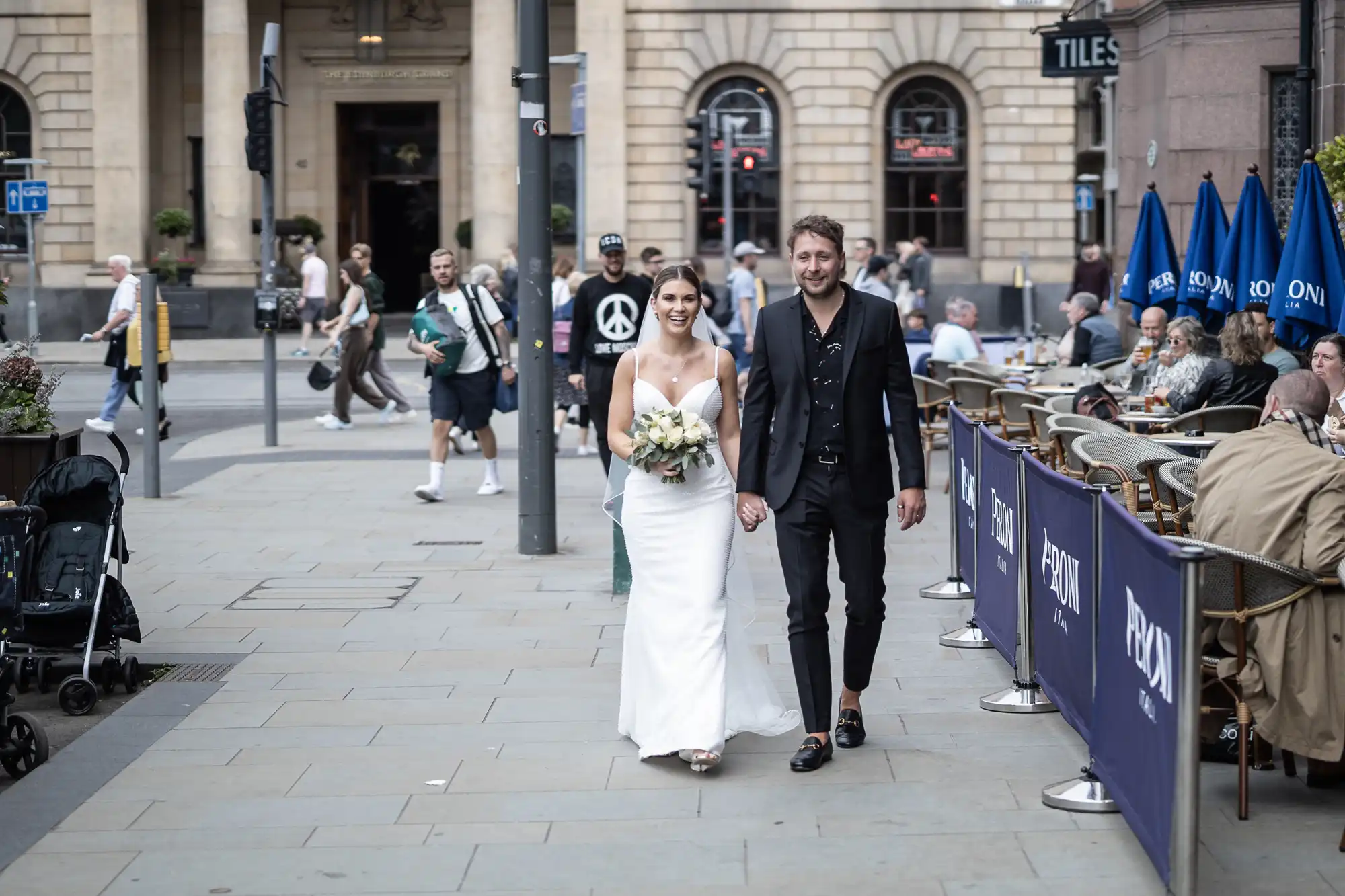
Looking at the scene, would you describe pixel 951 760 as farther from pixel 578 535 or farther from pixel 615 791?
pixel 578 535

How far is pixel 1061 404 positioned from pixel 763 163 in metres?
23.7

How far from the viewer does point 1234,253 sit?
12.7 metres

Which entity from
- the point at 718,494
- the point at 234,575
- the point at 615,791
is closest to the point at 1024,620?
the point at 718,494

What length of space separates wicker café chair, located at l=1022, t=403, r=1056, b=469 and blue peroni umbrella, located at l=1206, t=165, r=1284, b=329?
1.52 metres

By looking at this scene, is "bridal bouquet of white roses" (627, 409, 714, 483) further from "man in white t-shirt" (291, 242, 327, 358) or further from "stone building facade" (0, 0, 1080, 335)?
"stone building facade" (0, 0, 1080, 335)

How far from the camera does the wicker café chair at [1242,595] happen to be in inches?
240

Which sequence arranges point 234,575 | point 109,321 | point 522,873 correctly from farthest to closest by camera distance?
point 109,321 < point 234,575 < point 522,873

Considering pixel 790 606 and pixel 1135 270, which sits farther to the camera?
pixel 1135 270

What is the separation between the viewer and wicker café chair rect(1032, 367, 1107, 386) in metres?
14.7

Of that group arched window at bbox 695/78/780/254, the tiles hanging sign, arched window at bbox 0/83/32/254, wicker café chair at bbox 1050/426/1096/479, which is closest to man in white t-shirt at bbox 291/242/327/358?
arched window at bbox 0/83/32/254

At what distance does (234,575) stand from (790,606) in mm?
5320

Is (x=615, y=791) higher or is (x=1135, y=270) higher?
(x=1135, y=270)

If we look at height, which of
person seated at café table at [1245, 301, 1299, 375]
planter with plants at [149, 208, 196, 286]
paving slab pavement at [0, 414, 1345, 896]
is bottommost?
paving slab pavement at [0, 414, 1345, 896]

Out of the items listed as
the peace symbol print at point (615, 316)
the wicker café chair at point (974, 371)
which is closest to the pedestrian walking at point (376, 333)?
the wicker café chair at point (974, 371)
